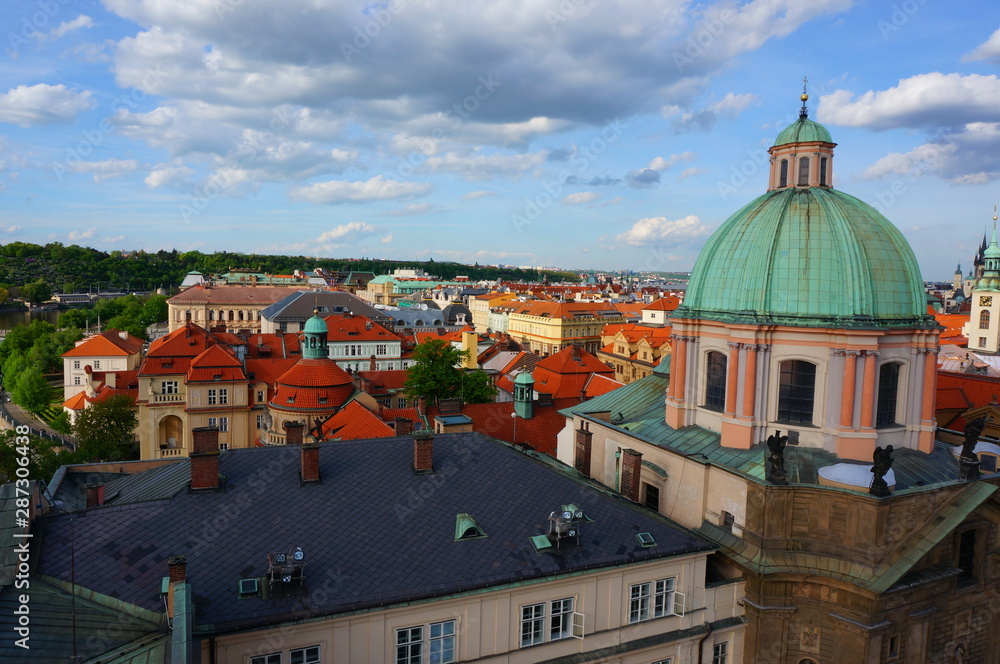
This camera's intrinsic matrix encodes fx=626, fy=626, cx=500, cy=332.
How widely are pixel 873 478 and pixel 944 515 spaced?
3619 millimetres

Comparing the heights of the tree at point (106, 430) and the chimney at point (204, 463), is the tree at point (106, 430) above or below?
below

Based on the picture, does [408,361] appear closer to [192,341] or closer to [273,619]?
[192,341]

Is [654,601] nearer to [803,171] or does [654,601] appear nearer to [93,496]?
[803,171]

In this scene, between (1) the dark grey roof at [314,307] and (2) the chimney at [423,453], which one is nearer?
(2) the chimney at [423,453]

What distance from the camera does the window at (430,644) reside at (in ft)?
58.2

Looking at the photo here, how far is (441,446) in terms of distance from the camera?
926 inches

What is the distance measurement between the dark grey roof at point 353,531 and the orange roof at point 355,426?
18426 millimetres

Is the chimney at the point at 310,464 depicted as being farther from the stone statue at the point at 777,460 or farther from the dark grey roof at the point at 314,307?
the dark grey roof at the point at 314,307

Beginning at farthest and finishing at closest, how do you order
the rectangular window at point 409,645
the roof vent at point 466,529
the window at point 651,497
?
the window at point 651,497
the roof vent at point 466,529
the rectangular window at point 409,645

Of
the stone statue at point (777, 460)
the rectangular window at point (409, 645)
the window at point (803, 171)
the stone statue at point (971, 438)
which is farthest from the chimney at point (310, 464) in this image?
the stone statue at point (971, 438)

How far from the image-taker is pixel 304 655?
16688mm

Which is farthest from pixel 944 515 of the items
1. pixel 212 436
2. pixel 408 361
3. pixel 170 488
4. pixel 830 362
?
pixel 408 361

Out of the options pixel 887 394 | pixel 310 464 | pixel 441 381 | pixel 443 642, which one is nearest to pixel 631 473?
pixel 887 394

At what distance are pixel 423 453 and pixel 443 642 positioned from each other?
239 inches
